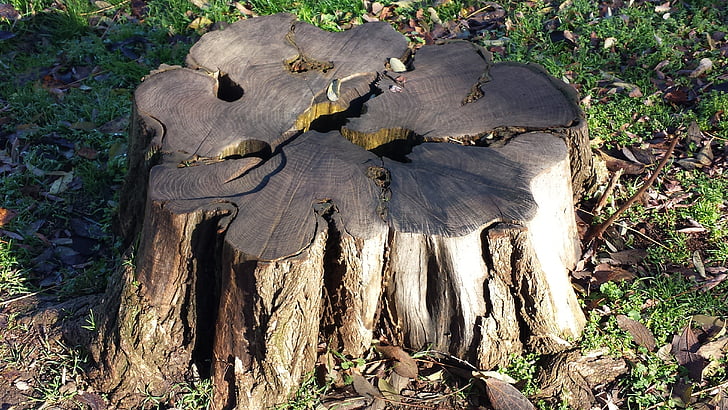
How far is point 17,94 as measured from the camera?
4.61 metres

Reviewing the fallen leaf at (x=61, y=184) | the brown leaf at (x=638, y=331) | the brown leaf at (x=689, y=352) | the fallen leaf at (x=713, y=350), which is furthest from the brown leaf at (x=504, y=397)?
the fallen leaf at (x=61, y=184)

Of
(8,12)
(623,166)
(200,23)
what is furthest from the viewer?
(8,12)

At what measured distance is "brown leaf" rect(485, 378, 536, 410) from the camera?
2.59 m

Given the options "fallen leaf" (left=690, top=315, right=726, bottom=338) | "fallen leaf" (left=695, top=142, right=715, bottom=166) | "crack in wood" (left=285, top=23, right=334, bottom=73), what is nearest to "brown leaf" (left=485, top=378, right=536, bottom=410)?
"fallen leaf" (left=690, top=315, right=726, bottom=338)

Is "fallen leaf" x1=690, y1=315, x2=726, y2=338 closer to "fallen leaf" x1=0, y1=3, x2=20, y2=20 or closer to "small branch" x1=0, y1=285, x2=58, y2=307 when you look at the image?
"small branch" x1=0, y1=285, x2=58, y2=307

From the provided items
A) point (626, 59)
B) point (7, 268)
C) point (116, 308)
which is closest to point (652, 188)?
point (626, 59)

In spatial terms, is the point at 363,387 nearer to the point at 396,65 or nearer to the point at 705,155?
the point at 396,65

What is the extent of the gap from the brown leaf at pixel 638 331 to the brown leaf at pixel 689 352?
0.34 ft

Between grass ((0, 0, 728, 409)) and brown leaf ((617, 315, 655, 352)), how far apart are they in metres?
0.03

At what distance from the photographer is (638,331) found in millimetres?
2941

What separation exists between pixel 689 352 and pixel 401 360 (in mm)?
1287

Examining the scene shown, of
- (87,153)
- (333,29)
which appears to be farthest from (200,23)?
(87,153)

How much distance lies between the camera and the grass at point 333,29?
9.67 feet

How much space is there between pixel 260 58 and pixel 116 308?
1.41 metres
